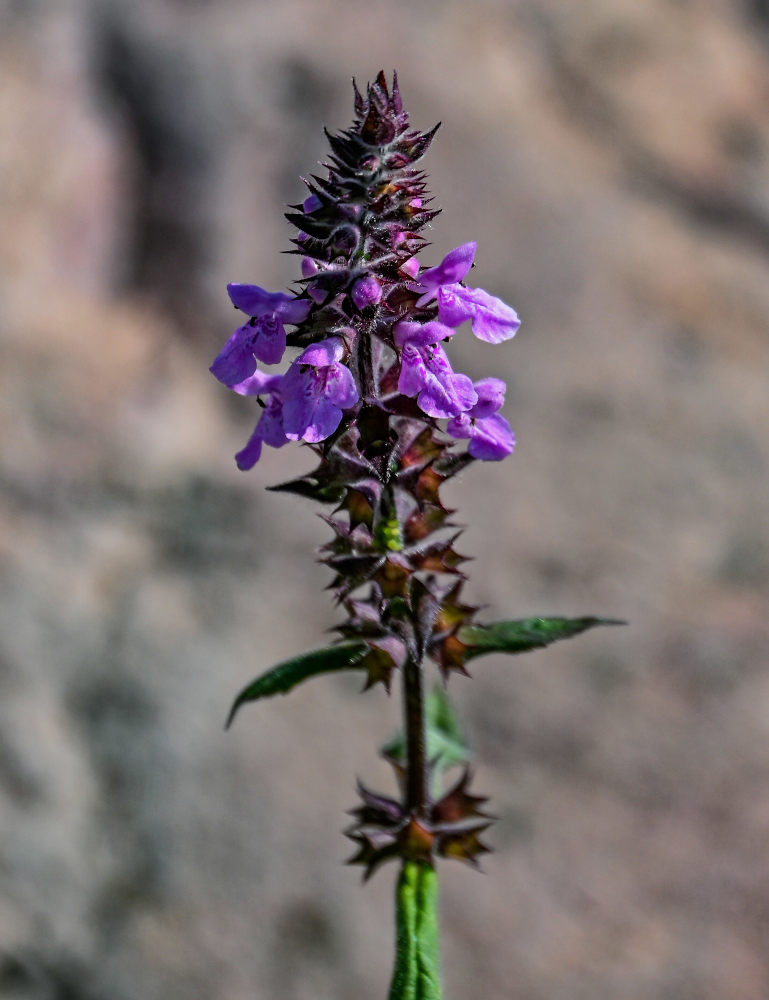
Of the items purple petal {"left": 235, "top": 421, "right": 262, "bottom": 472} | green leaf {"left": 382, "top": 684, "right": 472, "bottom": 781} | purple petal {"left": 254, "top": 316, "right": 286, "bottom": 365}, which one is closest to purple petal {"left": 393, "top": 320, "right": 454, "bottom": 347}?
purple petal {"left": 254, "top": 316, "right": 286, "bottom": 365}

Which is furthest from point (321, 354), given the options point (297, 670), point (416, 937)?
point (416, 937)

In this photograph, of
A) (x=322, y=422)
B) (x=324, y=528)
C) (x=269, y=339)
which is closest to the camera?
(x=322, y=422)

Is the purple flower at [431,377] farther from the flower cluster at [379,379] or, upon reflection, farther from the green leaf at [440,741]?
the green leaf at [440,741]

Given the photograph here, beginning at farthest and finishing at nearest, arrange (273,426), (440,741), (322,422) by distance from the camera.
Result: (440,741) < (273,426) < (322,422)

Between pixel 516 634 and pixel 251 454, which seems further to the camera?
pixel 516 634

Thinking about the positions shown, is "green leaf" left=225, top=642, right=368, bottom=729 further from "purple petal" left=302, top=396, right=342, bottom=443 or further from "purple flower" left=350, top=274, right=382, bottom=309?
"purple flower" left=350, top=274, right=382, bottom=309

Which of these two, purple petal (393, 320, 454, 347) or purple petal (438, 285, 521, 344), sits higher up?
purple petal (438, 285, 521, 344)

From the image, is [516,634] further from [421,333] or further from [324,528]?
[324,528]
